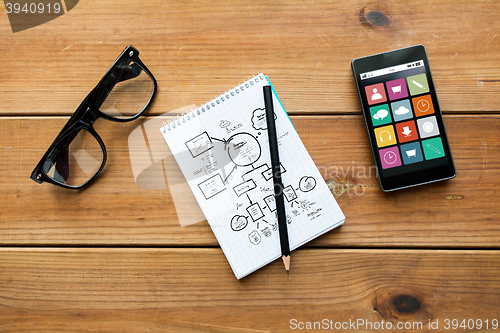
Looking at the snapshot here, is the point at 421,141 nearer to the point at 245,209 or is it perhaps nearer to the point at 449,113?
the point at 449,113

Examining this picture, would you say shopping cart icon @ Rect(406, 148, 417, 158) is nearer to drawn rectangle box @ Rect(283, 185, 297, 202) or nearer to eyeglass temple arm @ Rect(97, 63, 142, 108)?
drawn rectangle box @ Rect(283, 185, 297, 202)

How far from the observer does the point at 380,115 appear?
51 cm

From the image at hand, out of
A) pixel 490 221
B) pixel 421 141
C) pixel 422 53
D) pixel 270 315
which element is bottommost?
pixel 270 315

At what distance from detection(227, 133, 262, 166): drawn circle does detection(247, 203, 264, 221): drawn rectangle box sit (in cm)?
7

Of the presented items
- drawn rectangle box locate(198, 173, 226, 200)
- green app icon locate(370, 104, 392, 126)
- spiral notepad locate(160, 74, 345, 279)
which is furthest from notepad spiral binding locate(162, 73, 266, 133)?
green app icon locate(370, 104, 392, 126)

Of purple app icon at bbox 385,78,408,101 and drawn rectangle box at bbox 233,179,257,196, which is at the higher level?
purple app icon at bbox 385,78,408,101

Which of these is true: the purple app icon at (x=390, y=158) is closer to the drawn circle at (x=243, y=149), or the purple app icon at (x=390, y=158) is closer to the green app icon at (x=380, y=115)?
the green app icon at (x=380, y=115)

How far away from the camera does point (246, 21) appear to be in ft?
1.79

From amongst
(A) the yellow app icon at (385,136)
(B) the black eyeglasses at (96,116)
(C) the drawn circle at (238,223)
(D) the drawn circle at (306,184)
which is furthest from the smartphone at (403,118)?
(B) the black eyeglasses at (96,116)

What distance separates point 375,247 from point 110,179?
0.47 meters

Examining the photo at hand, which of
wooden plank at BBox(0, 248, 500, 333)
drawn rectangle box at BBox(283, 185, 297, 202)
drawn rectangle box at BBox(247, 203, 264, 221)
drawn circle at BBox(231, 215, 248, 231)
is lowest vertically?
wooden plank at BBox(0, 248, 500, 333)

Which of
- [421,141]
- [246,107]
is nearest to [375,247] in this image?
[421,141]

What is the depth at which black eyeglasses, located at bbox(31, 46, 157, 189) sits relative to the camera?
51cm

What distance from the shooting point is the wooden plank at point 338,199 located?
20.0 inches
